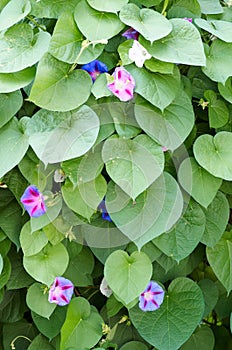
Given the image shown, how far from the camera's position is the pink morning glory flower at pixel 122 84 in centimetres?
93

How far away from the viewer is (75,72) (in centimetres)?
98

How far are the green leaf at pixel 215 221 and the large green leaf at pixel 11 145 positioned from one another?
1.28 feet

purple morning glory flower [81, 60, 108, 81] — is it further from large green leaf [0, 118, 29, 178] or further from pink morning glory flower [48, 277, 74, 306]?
pink morning glory flower [48, 277, 74, 306]

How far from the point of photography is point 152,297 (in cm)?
111

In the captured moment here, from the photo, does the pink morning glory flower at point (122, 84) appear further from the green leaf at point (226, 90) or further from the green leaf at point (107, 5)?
the green leaf at point (226, 90)

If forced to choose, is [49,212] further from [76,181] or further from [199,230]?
[199,230]

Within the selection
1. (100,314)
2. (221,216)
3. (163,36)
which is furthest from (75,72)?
(100,314)

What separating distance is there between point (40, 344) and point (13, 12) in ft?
2.29

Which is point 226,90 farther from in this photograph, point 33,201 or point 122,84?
point 33,201

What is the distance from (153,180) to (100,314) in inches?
15.9

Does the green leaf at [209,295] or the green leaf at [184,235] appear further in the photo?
the green leaf at [209,295]

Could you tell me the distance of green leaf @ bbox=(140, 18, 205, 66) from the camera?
94 centimetres

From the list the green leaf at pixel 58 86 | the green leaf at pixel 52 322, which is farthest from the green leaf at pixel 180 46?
the green leaf at pixel 52 322

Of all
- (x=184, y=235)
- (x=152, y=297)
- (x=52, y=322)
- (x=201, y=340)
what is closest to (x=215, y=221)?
(x=184, y=235)
